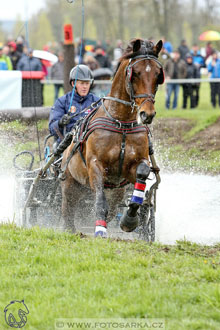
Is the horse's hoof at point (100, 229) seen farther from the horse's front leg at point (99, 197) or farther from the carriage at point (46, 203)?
the carriage at point (46, 203)

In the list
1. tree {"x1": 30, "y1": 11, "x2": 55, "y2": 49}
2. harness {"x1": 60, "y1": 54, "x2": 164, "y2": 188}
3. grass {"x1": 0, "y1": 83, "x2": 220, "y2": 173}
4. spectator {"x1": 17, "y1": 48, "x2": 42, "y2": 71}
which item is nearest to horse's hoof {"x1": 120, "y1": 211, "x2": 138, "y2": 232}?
harness {"x1": 60, "y1": 54, "x2": 164, "y2": 188}

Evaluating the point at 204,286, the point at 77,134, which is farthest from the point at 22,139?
the point at 204,286

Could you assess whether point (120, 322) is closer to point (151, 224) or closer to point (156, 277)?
point (156, 277)

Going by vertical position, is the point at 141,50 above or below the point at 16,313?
above

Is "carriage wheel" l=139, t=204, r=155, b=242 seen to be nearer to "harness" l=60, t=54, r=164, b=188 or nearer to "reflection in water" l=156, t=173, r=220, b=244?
"reflection in water" l=156, t=173, r=220, b=244

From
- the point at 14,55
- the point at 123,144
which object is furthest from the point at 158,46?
the point at 14,55

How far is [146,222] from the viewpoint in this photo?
7438 millimetres

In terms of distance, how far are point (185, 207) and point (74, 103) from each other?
2.54 m

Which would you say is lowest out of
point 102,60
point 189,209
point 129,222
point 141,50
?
point 189,209

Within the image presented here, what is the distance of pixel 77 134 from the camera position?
281 inches

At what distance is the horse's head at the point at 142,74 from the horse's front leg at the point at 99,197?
30.9 inches

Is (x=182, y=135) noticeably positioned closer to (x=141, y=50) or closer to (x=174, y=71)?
(x=174, y=71)

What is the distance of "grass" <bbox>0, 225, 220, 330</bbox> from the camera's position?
13.9 feet

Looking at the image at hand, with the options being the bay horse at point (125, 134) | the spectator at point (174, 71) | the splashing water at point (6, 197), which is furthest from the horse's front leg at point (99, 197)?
the spectator at point (174, 71)
